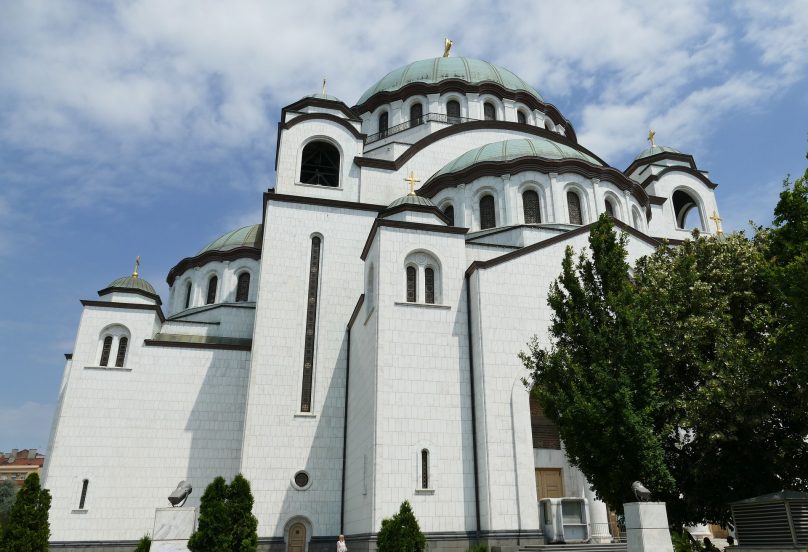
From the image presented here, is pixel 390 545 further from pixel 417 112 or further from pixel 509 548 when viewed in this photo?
pixel 417 112

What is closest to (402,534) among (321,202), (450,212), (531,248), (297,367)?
(297,367)

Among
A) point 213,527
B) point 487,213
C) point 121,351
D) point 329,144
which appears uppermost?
point 329,144

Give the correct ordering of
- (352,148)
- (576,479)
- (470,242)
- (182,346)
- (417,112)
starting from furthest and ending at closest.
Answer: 1. (417,112)
2. (352,148)
3. (182,346)
4. (470,242)
5. (576,479)

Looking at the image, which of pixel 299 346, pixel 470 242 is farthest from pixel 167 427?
pixel 470 242

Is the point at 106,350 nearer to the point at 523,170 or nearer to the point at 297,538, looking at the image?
the point at 297,538

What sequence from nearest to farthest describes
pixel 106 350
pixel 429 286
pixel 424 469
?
pixel 424 469 → pixel 429 286 → pixel 106 350

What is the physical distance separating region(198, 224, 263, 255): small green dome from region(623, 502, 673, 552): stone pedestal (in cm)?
1860

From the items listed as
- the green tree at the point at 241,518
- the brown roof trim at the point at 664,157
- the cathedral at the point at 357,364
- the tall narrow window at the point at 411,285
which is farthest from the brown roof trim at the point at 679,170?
the green tree at the point at 241,518

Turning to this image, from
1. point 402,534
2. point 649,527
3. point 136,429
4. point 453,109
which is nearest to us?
point 649,527

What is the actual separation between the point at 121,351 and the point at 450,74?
18.5 m

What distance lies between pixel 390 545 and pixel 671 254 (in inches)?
332

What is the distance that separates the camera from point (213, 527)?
40.4 ft

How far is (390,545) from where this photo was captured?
38.2ft

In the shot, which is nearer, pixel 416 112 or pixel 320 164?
pixel 320 164
